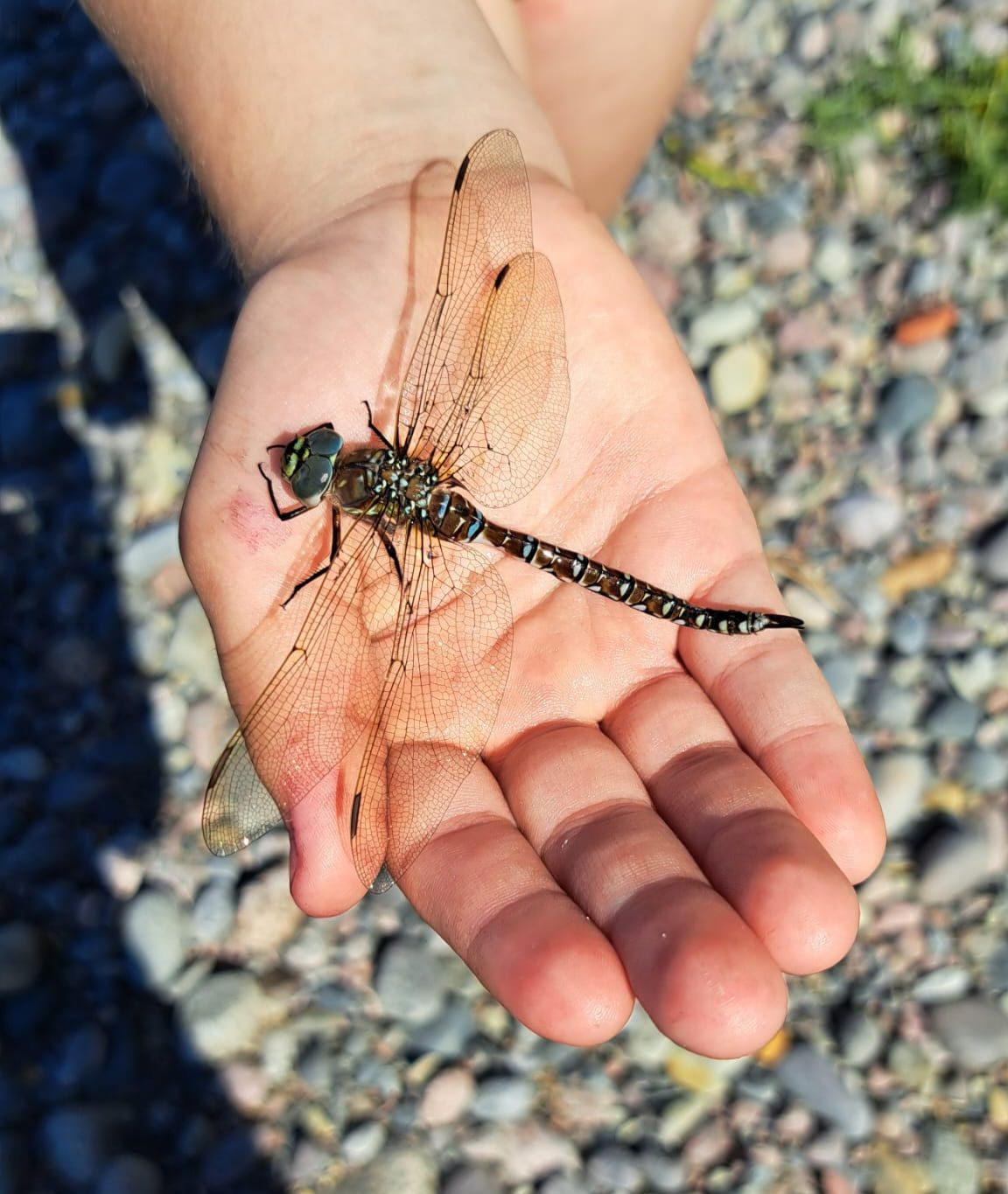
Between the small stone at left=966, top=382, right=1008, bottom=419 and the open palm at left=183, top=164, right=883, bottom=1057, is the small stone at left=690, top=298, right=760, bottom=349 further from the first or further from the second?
the open palm at left=183, top=164, right=883, bottom=1057

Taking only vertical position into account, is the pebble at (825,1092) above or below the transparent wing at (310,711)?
below

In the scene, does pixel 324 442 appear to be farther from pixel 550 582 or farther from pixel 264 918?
pixel 264 918

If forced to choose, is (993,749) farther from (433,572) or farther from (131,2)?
(131,2)

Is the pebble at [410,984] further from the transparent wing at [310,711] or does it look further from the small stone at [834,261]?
the small stone at [834,261]

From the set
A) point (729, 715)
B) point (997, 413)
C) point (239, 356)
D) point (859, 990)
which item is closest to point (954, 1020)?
point (859, 990)

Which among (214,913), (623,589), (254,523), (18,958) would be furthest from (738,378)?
(18,958)

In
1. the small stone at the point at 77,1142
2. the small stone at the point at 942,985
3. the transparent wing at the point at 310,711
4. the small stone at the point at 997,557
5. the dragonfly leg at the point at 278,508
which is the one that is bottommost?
the small stone at the point at 942,985

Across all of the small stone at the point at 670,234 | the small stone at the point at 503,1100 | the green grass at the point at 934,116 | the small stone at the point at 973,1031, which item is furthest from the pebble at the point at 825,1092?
the green grass at the point at 934,116
